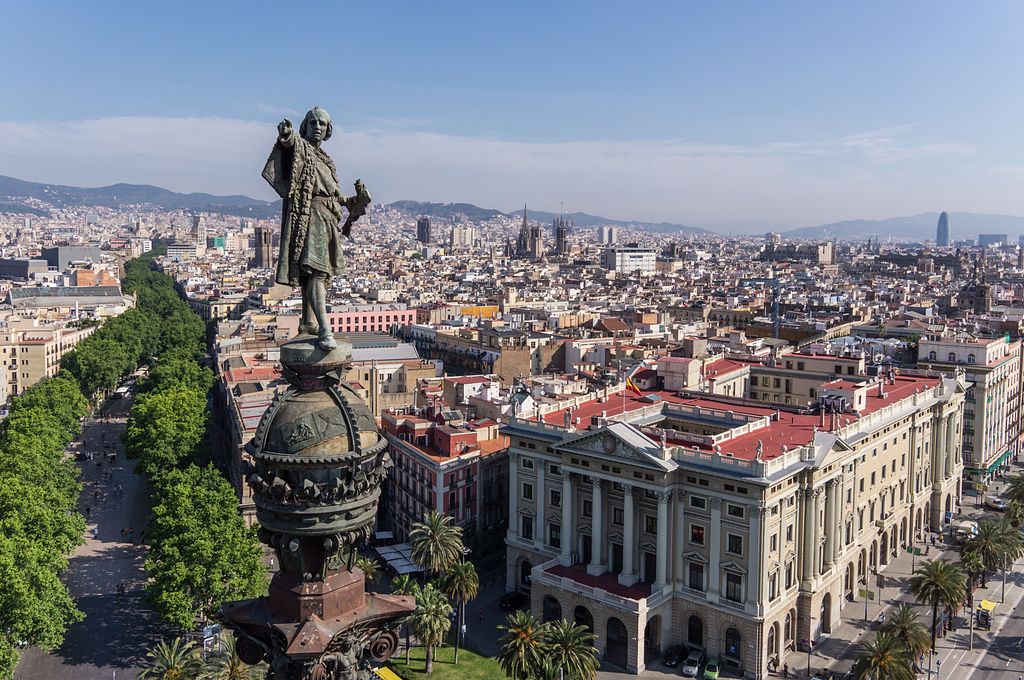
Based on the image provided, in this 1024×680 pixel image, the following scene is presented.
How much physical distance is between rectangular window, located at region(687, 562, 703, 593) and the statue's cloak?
139 ft

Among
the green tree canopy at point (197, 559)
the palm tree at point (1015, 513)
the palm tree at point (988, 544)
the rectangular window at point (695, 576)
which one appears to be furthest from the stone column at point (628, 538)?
the palm tree at point (1015, 513)

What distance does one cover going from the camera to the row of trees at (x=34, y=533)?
1556 inches

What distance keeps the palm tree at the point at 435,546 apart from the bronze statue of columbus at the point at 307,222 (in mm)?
40956

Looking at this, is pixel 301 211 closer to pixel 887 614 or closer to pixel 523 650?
pixel 523 650

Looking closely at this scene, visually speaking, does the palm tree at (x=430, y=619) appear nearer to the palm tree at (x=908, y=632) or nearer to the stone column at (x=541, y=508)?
the stone column at (x=541, y=508)

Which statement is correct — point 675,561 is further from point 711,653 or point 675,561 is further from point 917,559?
point 917,559

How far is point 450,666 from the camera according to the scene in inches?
1877

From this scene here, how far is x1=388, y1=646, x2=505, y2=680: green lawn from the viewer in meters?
46.4

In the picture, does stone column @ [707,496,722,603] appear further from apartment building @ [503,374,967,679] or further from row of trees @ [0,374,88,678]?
row of trees @ [0,374,88,678]

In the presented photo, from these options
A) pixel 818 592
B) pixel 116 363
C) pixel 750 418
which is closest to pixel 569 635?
pixel 818 592

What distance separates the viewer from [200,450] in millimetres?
70188

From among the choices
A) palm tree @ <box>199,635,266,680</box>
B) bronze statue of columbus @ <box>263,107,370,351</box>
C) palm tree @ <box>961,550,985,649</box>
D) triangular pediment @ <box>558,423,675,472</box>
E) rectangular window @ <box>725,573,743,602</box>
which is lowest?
palm tree @ <box>961,550,985,649</box>

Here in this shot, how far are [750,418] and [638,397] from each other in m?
10.8

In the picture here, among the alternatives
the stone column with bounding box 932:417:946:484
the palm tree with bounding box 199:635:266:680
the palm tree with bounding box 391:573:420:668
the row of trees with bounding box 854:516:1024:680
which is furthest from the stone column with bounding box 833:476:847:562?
the palm tree with bounding box 199:635:266:680
